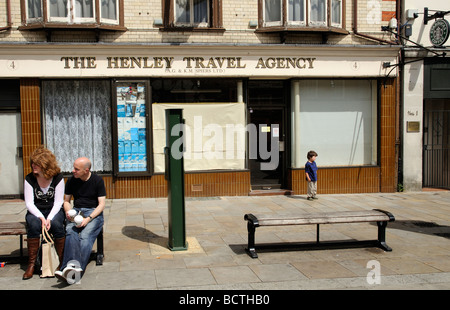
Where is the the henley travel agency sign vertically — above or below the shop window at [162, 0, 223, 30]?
below

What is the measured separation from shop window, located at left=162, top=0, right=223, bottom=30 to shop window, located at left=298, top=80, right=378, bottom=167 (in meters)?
2.90

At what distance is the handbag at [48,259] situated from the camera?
18.3 ft

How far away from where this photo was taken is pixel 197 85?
11.9 metres

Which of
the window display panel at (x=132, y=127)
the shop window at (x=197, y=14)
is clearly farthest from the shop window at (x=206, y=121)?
the shop window at (x=197, y=14)

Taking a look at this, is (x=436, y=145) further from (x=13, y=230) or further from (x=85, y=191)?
(x=13, y=230)

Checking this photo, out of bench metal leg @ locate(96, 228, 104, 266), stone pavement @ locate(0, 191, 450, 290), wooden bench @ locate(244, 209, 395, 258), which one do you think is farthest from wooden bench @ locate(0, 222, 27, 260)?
wooden bench @ locate(244, 209, 395, 258)

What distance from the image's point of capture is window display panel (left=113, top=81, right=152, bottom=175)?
11.4 metres

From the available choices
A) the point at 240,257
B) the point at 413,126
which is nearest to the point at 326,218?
the point at 240,257

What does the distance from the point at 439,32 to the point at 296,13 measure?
393 cm

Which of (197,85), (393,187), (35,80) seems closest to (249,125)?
(197,85)

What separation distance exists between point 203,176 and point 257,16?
432 cm

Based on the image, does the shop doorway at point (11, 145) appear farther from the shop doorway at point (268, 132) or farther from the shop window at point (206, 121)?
the shop doorway at point (268, 132)

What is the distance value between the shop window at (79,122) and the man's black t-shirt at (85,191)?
5.36 m

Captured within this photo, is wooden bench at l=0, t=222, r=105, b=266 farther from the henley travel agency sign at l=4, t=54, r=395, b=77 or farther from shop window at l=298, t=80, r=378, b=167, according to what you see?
shop window at l=298, t=80, r=378, b=167
